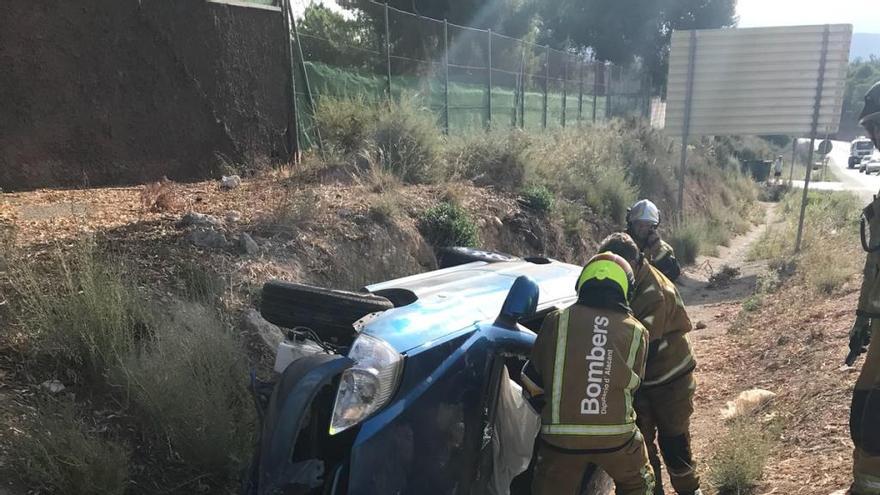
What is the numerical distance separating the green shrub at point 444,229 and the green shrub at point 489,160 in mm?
2525

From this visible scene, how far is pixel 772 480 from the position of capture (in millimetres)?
3613

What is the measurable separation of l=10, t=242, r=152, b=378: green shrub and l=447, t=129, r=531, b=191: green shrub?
21.8ft

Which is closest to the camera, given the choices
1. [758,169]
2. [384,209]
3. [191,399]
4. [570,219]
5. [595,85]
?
[191,399]

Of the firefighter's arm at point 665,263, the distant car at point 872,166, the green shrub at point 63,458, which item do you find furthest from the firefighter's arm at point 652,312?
the distant car at point 872,166

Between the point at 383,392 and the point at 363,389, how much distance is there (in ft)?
0.24

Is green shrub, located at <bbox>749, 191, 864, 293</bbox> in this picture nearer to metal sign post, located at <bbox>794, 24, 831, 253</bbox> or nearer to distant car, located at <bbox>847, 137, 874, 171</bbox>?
metal sign post, located at <bbox>794, 24, 831, 253</bbox>

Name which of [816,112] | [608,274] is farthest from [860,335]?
[816,112]

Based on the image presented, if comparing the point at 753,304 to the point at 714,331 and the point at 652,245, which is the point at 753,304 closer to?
the point at 714,331

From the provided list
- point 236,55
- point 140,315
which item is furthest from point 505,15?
point 140,315

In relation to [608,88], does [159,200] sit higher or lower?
lower

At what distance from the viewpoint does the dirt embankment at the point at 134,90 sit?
6441mm

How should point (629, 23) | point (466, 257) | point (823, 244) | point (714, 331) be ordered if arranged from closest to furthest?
point (466, 257) < point (714, 331) < point (823, 244) < point (629, 23)

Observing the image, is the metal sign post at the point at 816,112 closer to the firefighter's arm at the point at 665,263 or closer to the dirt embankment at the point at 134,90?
the firefighter's arm at the point at 665,263

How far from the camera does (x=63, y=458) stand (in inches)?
111
